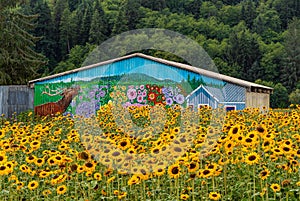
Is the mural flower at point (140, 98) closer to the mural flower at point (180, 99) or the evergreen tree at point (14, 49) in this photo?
the mural flower at point (180, 99)

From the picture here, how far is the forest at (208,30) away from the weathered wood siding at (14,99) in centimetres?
2919

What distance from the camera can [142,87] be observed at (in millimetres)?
20562

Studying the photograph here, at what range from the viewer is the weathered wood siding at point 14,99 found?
917 inches

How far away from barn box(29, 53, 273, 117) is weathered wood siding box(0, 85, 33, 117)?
57.5 inches

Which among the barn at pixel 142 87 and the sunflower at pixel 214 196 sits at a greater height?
the barn at pixel 142 87

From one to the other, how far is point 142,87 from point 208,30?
48.4 m

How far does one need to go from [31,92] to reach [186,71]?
792 centimetres

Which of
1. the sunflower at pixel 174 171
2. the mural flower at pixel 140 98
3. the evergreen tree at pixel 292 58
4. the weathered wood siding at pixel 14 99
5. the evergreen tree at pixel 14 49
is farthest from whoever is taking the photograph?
the evergreen tree at pixel 292 58

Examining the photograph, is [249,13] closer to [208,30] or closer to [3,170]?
[208,30]

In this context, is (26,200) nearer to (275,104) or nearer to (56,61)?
(275,104)

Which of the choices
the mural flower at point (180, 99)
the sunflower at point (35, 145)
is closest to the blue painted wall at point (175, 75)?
the mural flower at point (180, 99)

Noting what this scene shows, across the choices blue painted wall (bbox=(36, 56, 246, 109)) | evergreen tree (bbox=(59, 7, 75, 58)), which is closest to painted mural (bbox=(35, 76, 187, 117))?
blue painted wall (bbox=(36, 56, 246, 109))

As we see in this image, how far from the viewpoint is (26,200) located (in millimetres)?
5473

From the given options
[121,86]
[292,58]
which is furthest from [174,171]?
[292,58]
